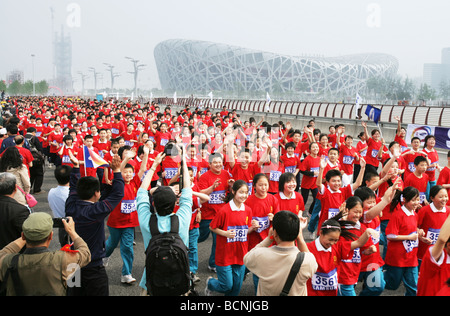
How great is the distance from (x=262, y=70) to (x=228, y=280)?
12775cm

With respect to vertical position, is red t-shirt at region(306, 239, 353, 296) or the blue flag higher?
the blue flag

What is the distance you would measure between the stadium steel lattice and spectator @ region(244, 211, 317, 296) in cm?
12260

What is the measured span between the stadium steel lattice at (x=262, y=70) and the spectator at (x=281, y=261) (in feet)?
402

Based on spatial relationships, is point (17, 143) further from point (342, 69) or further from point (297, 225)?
point (342, 69)

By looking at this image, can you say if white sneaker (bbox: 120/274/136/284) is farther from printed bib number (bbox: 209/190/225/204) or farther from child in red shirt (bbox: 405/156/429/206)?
child in red shirt (bbox: 405/156/429/206)

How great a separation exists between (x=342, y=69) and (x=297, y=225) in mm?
133060

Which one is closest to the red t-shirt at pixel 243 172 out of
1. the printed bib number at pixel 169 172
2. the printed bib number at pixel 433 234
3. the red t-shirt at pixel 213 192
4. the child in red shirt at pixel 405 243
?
the red t-shirt at pixel 213 192

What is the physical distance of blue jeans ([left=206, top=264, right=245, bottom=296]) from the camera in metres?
4.39

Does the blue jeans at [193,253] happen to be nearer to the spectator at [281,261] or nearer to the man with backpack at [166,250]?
the man with backpack at [166,250]

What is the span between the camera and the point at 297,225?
2.84m

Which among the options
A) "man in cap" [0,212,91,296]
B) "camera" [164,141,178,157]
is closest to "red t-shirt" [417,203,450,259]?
"man in cap" [0,212,91,296]

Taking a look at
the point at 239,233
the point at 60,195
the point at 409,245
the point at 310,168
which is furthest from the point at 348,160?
the point at 60,195
